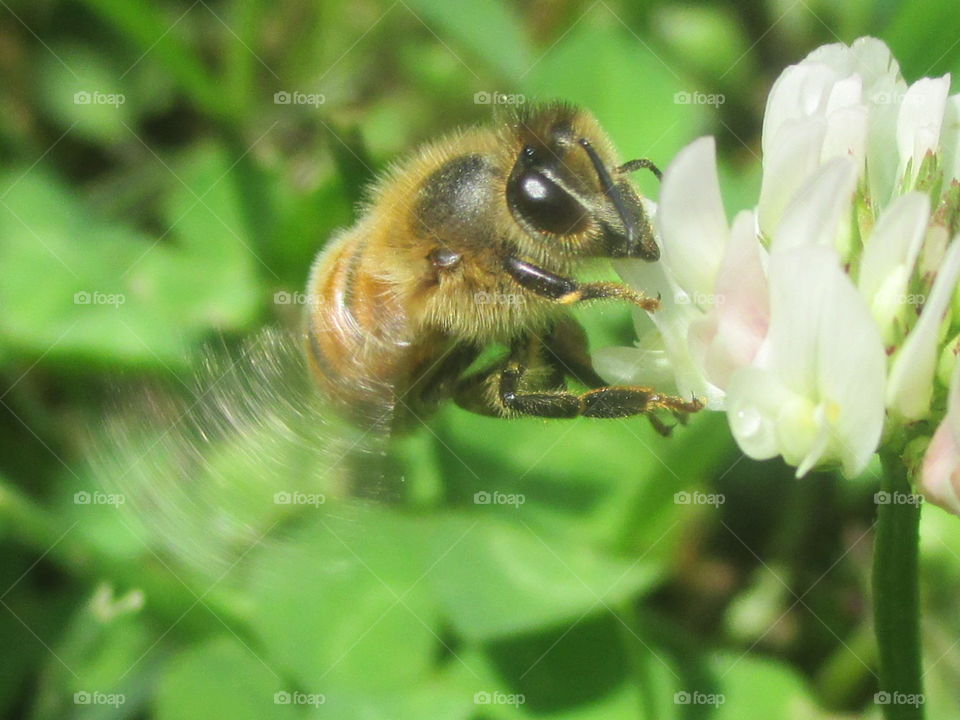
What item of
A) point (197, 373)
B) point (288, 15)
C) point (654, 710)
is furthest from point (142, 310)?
point (654, 710)

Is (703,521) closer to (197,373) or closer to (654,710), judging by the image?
(654,710)
